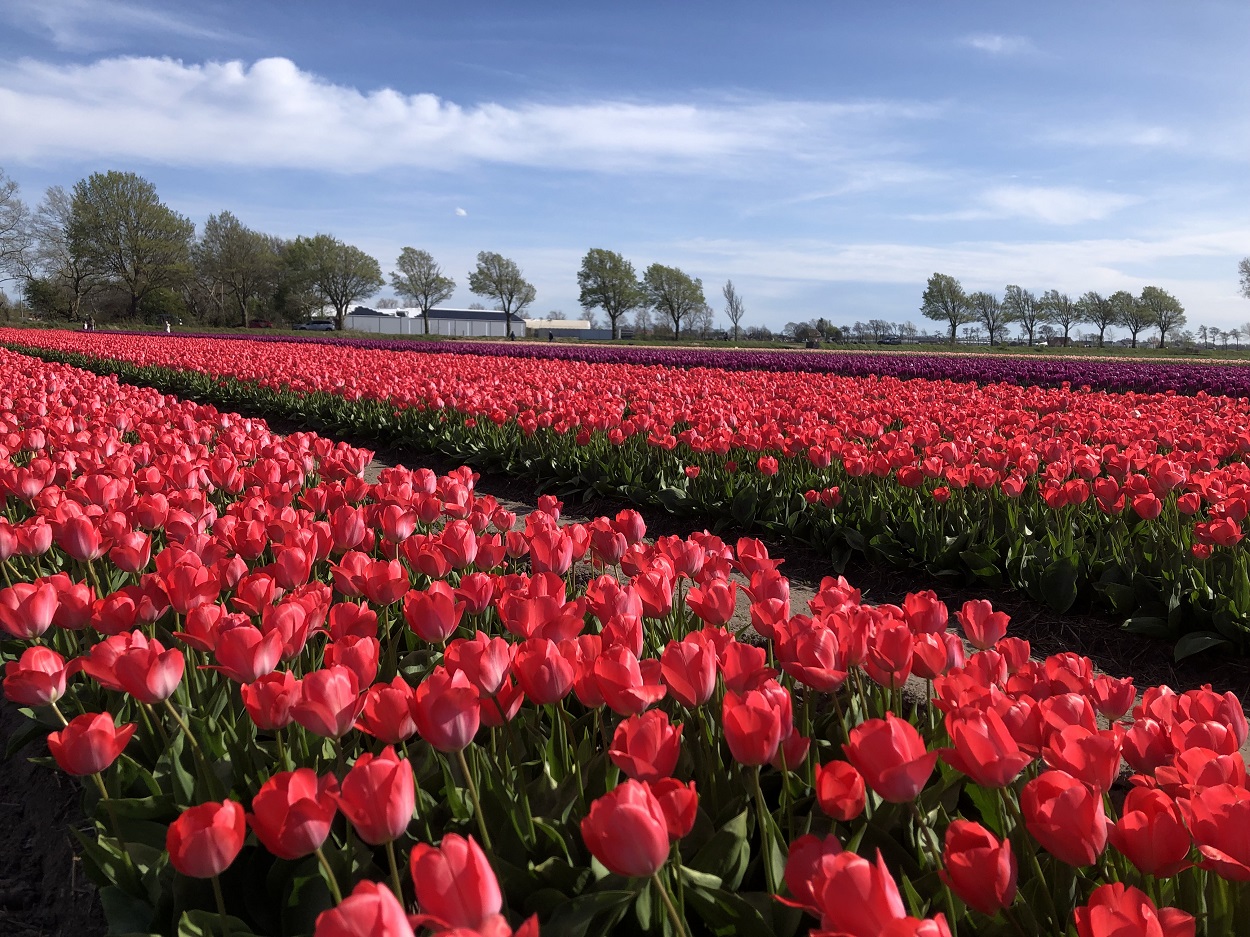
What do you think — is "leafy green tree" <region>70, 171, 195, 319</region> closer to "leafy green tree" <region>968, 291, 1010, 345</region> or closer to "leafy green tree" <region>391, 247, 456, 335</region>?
"leafy green tree" <region>391, 247, 456, 335</region>

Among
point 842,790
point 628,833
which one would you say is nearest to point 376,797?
point 628,833

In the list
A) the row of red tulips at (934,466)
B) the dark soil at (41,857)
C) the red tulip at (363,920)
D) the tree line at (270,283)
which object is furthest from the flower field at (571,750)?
the tree line at (270,283)

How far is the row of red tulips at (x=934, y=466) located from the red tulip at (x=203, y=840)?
3.97 meters

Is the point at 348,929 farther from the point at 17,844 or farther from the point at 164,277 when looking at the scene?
the point at 164,277

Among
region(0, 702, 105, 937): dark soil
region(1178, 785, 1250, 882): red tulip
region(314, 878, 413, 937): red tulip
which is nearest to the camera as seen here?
region(314, 878, 413, 937): red tulip

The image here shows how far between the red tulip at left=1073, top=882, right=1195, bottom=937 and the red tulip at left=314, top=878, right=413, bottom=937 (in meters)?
0.78

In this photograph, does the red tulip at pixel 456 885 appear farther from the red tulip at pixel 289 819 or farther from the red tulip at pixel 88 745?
the red tulip at pixel 88 745

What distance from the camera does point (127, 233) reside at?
61.3 m

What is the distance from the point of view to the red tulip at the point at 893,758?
126 cm

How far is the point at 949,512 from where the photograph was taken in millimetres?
5344

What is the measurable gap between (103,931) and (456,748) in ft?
4.27

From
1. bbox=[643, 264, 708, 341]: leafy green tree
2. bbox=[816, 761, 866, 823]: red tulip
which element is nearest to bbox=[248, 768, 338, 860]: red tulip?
bbox=[816, 761, 866, 823]: red tulip

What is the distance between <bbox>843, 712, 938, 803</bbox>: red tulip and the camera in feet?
4.15

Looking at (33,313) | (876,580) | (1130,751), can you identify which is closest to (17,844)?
(1130,751)
